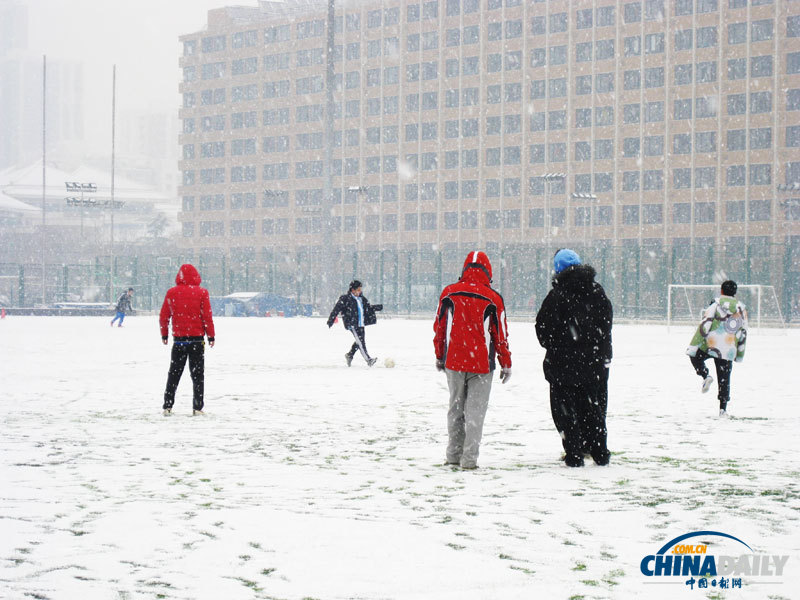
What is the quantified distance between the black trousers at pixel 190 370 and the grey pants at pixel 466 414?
439 centimetres

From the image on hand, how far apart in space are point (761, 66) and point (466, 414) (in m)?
74.0

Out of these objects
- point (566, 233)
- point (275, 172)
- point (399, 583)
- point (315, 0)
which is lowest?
point (399, 583)

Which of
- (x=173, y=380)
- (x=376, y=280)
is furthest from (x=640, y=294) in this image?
(x=173, y=380)

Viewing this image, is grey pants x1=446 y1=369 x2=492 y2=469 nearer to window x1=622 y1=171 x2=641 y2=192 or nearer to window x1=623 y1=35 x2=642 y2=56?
window x1=622 y1=171 x2=641 y2=192

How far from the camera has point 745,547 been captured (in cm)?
578

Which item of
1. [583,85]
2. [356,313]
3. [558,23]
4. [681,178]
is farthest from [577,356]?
[558,23]

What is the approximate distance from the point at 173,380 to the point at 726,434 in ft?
19.4

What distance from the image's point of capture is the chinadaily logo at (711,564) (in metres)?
A: 5.20

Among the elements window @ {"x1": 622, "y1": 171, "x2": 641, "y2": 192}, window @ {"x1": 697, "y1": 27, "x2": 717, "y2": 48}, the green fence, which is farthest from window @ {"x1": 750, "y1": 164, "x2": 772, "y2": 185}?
the green fence

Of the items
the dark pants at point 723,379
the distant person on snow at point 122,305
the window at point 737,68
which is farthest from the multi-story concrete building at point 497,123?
the dark pants at point 723,379

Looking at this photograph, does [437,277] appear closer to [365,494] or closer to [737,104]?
[737,104]

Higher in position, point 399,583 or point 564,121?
point 564,121

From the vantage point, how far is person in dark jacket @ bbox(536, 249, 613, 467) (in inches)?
339

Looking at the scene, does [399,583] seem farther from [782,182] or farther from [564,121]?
[564,121]
